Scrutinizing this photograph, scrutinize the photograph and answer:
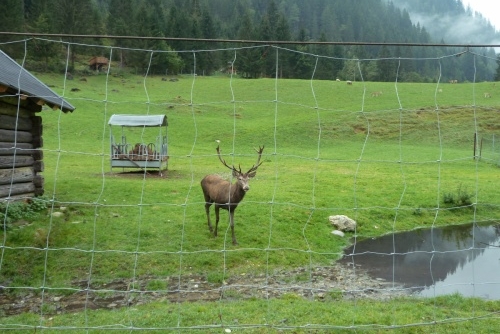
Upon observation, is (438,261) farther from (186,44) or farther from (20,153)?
(186,44)

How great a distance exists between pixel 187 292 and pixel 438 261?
5.63 m

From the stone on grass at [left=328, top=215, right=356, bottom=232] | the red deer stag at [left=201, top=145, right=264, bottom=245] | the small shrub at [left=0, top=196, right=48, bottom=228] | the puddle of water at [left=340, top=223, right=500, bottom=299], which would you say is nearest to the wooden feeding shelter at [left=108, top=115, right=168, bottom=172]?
the small shrub at [left=0, top=196, right=48, bottom=228]

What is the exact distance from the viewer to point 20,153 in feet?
38.4

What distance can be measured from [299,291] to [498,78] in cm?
7746

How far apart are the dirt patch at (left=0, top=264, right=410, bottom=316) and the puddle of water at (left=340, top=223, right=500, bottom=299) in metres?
0.62

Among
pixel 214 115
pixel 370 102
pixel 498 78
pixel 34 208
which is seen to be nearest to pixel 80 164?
pixel 34 208

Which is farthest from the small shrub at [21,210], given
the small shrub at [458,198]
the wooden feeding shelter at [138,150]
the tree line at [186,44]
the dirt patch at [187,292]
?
the tree line at [186,44]

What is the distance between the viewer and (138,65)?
Answer: 197 ft

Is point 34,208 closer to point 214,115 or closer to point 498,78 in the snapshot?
point 214,115

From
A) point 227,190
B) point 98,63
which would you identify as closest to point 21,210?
point 227,190

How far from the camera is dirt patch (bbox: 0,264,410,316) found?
6.68 m

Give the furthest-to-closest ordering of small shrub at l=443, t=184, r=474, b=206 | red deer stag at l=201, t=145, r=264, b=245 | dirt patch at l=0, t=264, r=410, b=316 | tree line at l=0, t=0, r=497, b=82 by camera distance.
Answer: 1. tree line at l=0, t=0, r=497, b=82
2. small shrub at l=443, t=184, r=474, b=206
3. red deer stag at l=201, t=145, r=264, b=245
4. dirt patch at l=0, t=264, r=410, b=316

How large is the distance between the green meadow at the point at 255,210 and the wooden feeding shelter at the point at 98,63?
21801 millimetres

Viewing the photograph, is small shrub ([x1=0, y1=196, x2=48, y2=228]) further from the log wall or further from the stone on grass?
the stone on grass
